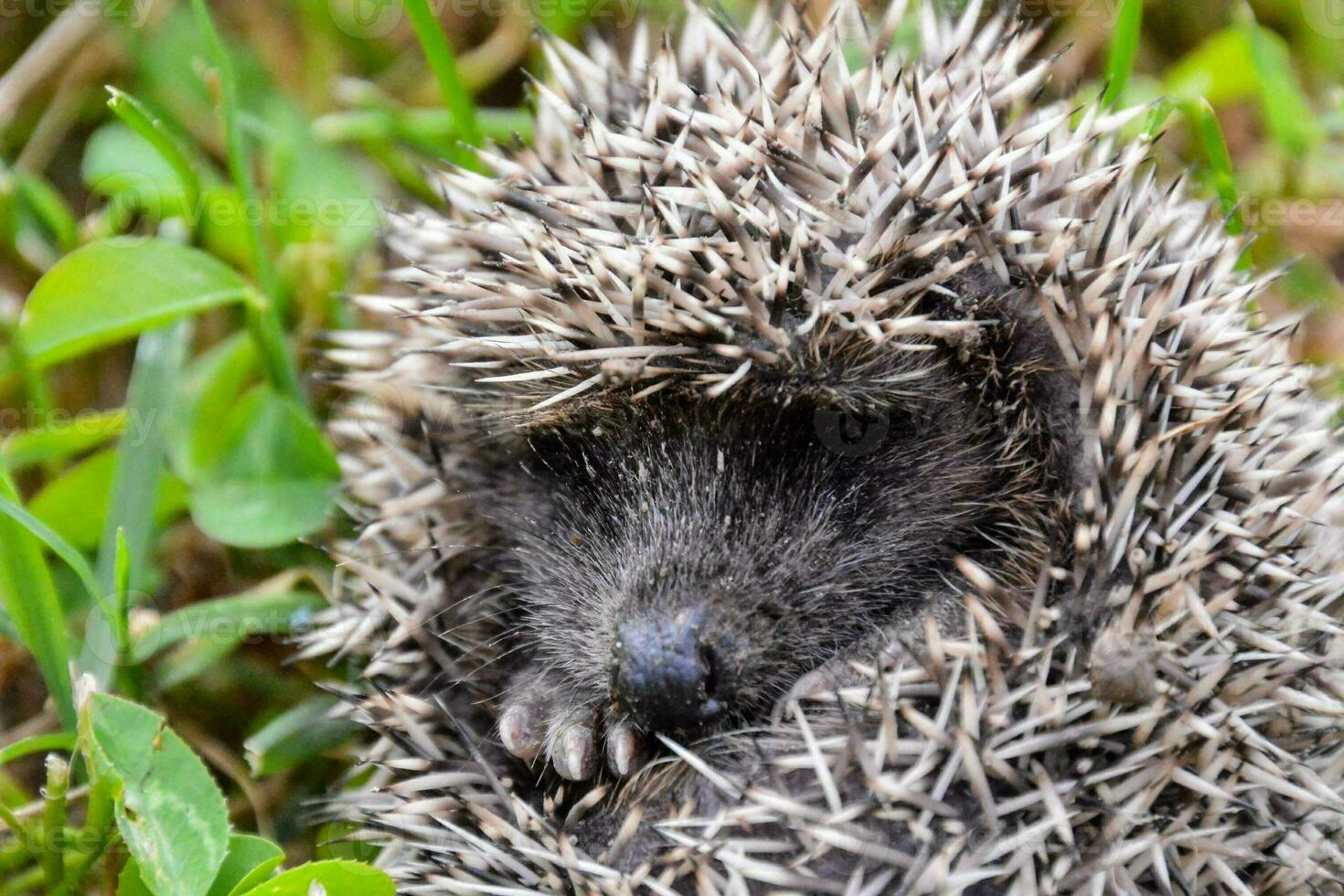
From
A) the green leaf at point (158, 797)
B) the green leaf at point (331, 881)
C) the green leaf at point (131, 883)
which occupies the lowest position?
the green leaf at point (131, 883)

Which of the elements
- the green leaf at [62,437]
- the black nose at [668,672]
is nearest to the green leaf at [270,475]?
the green leaf at [62,437]

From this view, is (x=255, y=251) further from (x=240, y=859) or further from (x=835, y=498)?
(x=835, y=498)

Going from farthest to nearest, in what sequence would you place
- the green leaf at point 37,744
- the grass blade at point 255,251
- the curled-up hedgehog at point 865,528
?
the grass blade at point 255,251 → the green leaf at point 37,744 → the curled-up hedgehog at point 865,528

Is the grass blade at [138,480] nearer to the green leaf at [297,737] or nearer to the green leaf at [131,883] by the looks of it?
the green leaf at [297,737]

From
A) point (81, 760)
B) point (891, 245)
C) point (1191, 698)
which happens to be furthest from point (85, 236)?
point (1191, 698)

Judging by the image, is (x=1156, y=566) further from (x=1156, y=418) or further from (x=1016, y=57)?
(x=1016, y=57)

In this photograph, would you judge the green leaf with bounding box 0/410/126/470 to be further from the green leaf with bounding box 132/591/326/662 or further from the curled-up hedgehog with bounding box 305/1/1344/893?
the curled-up hedgehog with bounding box 305/1/1344/893

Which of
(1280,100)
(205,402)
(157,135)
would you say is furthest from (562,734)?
(1280,100)
